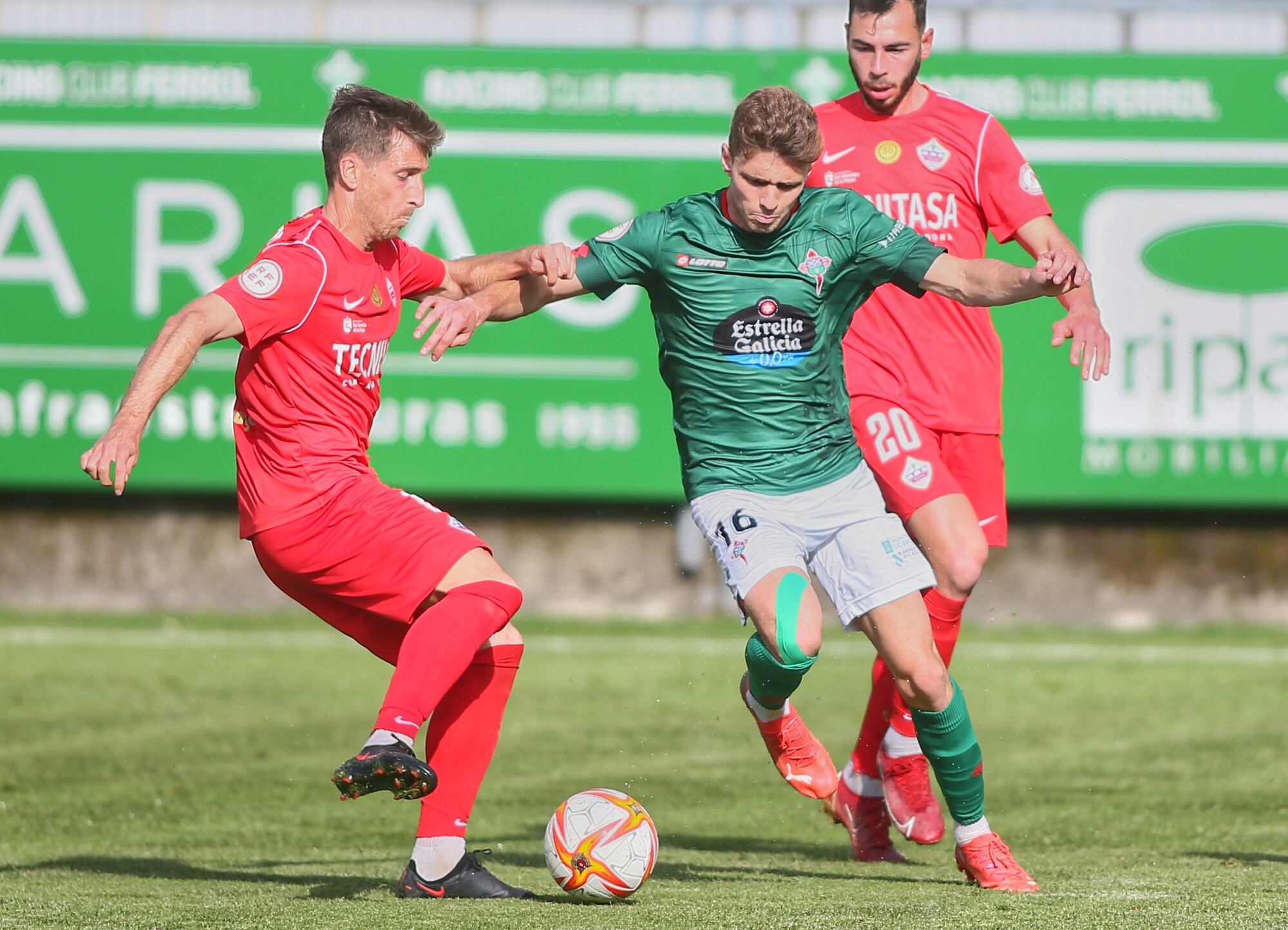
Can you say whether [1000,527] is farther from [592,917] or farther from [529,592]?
[529,592]

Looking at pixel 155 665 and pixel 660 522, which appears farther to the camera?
pixel 660 522

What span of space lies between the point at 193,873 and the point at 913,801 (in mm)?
2497

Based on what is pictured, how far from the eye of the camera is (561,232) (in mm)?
13266

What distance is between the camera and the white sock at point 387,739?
4812 mm

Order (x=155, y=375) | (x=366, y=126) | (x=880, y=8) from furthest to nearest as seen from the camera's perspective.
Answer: (x=880, y=8), (x=366, y=126), (x=155, y=375)

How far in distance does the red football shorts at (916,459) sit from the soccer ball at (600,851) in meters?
1.58

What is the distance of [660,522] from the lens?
13539 millimetres

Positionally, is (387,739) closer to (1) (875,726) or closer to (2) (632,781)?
(1) (875,726)

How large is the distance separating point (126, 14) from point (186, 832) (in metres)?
8.52

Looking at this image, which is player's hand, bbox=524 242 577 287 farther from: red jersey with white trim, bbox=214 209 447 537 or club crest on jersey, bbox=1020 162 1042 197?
club crest on jersey, bbox=1020 162 1042 197

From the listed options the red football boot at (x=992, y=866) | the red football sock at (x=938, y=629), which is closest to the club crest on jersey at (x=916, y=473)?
the red football sock at (x=938, y=629)

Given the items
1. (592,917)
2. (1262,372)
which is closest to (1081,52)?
(1262,372)

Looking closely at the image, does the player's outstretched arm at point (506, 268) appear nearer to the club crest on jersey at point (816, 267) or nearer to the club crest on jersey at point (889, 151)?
the club crest on jersey at point (816, 267)

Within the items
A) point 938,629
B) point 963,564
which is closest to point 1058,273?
point 963,564
